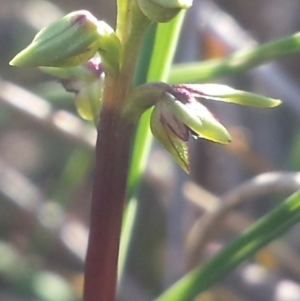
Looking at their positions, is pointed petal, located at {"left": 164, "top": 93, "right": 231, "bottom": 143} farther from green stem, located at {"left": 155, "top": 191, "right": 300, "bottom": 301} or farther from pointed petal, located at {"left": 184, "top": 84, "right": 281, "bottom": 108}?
green stem, located at {"left": 155, "top": 191, "right": 300, "bottom": 301}

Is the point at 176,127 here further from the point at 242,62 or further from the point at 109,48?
the point at 242,62

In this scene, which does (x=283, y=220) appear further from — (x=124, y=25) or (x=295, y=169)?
(x=295, y=169)

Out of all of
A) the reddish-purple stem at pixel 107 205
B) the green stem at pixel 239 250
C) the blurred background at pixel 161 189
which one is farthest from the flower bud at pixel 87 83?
the blurred background at pixel 161 189

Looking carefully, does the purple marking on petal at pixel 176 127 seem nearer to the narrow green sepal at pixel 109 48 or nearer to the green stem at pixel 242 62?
the narrow green sepal at pixel 109 48

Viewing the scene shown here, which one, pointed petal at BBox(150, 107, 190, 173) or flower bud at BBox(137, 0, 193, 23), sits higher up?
flower bud at BBox(137, 0, 193, 23)

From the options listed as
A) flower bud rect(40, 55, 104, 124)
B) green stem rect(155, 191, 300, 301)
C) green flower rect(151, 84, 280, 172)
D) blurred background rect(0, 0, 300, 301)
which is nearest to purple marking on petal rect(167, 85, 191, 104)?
green flower rect(151, 84, 280, 172)

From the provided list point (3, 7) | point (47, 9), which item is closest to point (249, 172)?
point (47, 9)

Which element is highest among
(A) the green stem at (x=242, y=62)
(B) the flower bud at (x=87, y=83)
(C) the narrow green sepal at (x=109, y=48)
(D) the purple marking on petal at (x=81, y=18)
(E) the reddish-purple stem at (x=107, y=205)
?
(A) the green stem at (x=242, y=62)

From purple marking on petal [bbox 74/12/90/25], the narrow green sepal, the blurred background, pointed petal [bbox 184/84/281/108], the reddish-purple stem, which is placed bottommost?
the reddish-purple stem
